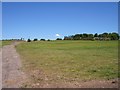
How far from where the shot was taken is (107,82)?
12719mm

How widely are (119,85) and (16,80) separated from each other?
16.0 feet

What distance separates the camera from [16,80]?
1376 centimetres

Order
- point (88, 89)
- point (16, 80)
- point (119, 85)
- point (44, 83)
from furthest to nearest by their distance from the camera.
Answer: point (16, 80) < point (44, 83) < point (119, 85) < point (88, 89)

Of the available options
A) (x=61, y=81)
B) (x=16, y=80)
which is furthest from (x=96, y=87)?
(x=16, y=80)

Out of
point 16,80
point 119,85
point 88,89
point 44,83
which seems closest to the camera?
point 88,89

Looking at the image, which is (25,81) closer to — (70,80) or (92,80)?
(70,80)

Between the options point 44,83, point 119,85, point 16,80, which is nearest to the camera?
point 119,85

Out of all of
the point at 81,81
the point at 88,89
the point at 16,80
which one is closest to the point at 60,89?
the point at 88,89

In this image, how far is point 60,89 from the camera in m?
11.3

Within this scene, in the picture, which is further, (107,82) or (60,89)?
(107,82)

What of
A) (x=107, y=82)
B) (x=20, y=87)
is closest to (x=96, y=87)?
(x=107, y=82)

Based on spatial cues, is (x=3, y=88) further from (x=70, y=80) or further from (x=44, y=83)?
(x=70, y=80)

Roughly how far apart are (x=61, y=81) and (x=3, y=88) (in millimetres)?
2788

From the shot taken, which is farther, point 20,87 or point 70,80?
point 70,80
